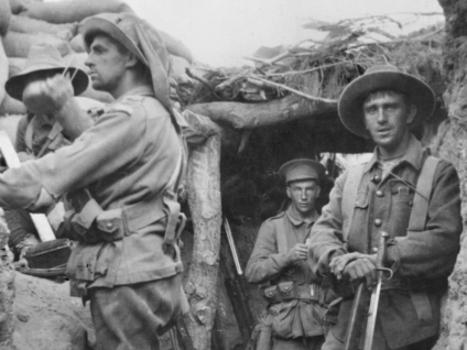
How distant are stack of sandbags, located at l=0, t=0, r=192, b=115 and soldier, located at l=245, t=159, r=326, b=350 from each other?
3.92 m

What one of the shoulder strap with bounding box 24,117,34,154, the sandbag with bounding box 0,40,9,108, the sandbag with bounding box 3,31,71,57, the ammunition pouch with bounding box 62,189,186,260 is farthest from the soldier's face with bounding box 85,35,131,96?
the sandbag with bounding box 3,31,71,57

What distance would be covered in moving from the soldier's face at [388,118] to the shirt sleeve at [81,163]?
48.8 inches

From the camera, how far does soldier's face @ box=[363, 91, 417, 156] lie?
18.5ft

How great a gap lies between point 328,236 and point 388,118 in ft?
2.33

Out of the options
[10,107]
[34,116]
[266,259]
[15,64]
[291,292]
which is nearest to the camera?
[34,116]

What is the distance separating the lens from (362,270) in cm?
518

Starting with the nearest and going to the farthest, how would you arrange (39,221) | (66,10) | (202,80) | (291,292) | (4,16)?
(39,221) < (291,292) < (202,80) < (4,16) < (66,10)

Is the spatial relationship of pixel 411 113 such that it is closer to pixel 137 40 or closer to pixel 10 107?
pixel 137 40

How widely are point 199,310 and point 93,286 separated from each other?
4.17m

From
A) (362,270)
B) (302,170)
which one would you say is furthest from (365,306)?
(302,170)

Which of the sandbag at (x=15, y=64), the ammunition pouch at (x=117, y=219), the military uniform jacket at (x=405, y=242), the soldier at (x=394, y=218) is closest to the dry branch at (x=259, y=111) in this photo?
the sandbag at (x=15, y=64)

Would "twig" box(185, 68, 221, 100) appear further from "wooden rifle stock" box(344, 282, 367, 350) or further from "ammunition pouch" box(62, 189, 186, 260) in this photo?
"wooden rifle stock" box(344, 282, 367, 350)

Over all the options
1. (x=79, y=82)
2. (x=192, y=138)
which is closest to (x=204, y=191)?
(x=192, y=138)

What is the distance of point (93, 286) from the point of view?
17.2 feet
